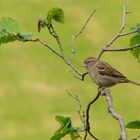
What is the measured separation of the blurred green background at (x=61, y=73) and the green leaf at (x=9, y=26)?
7.11m

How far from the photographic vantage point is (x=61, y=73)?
12.3m

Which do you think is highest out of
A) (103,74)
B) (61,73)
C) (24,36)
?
(61,73)

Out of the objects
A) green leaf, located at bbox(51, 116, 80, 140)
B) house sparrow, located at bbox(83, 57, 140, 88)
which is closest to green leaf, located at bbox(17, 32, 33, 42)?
green leaf, located at bbox(51, 116, 80, 140)

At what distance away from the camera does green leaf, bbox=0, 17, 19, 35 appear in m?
2.04

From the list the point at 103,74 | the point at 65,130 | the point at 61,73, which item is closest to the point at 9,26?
the point at 65,130

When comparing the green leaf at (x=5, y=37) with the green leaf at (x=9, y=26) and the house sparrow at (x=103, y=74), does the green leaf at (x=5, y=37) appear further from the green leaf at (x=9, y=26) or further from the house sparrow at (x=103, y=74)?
the house sparrow at (x=103, y=74)

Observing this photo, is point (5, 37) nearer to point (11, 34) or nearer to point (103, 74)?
point (11, 34)

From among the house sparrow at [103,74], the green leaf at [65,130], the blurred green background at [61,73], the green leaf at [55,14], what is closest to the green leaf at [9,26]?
the green leaf at [55,14]

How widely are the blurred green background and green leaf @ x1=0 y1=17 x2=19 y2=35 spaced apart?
7114mm

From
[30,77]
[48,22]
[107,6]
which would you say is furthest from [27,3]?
[48,22]

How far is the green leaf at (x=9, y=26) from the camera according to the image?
204cm

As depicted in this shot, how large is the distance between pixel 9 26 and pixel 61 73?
10.3 m

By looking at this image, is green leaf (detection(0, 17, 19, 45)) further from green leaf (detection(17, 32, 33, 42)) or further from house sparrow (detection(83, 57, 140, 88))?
house sparrow (detection(83, 57, 140, 88))

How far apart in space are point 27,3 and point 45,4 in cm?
39
